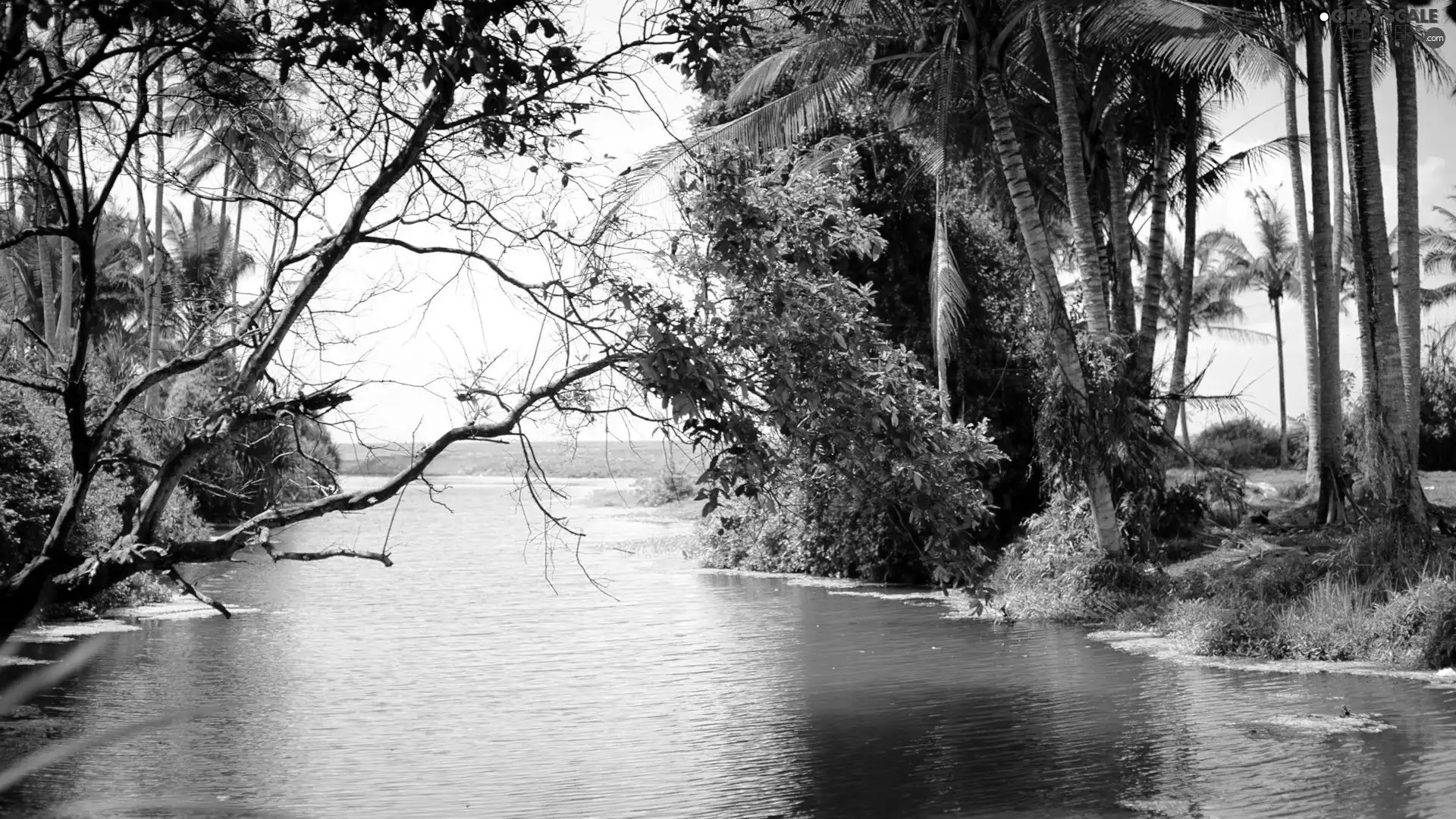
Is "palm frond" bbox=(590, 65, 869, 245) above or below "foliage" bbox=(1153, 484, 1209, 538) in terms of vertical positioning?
above

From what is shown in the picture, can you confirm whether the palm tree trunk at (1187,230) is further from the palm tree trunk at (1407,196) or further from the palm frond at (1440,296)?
the palm frond at (1440,296)

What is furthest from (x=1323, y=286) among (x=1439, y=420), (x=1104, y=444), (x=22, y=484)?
(x=1439, y=420)

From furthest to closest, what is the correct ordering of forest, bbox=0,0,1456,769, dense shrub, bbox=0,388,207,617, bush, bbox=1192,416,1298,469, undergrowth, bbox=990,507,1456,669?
bush, bbox=1192,416,1298,469, dense shrub, bbox=0,388,207,617, undergrowth, bbox=990,507,1456,669, forest, bbox=0,0,1456,769

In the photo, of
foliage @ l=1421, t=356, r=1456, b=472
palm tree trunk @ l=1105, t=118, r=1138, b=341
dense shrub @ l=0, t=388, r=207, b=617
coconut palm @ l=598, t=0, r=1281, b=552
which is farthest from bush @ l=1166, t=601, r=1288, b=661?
foliage @ l=1421, t=356, r=1456, b=472

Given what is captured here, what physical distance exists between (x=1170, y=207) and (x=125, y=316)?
4889 cm

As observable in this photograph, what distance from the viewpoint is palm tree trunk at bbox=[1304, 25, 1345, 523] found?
66.3 feet

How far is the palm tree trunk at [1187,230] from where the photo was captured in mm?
23531

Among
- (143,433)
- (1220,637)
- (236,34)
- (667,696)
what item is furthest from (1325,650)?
(143,433)

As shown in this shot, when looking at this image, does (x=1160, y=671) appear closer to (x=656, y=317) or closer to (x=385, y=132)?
(x=656, y=317)

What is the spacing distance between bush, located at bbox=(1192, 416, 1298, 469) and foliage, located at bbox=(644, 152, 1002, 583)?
38513 mm

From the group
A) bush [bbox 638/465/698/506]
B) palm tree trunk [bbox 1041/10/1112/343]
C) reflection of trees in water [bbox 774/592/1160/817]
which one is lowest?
reflection of trees in water [bbox 774/592/1160/817]

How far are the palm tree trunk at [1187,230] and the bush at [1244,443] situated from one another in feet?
58.6

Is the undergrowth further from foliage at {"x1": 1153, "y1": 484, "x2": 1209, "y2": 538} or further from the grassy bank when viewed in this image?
foliage at {"x1": 1153, "y1": 484, "x2": 1209, "y2": 538}

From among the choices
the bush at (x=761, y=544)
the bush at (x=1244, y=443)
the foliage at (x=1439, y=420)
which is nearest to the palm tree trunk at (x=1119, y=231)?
the bush at (x=761, y=544)
